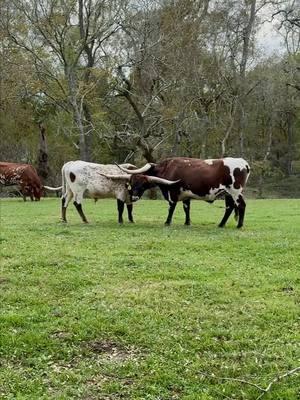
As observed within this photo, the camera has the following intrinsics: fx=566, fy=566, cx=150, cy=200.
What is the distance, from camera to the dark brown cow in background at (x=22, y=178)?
2781cm

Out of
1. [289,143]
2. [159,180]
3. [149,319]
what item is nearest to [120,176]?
[159,180]

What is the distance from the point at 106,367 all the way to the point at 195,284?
9.08ft

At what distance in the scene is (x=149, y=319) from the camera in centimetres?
663

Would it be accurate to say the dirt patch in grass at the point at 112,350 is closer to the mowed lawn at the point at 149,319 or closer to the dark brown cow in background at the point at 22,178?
the mowed lawn at the point at 149,319

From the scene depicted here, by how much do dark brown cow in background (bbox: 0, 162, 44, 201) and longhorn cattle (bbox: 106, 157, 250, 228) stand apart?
13342 millimetres

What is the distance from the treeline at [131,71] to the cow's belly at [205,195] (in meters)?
17.1

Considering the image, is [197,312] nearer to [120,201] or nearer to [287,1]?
[120,201]

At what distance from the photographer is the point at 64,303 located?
722 cm

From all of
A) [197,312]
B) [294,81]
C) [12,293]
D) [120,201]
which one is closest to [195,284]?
[197,312]

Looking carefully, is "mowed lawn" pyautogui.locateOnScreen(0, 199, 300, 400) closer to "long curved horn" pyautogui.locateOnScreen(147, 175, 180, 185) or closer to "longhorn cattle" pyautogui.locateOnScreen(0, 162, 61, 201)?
"long curved horn" pyautogui.locateOnScreen(147, 175, 180, 185)

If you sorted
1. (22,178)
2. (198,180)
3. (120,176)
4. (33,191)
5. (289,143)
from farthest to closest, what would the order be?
(289,143) → (33,191) → (22,178) → (120,176) → (198,180)

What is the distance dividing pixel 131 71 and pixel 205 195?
21290 mm

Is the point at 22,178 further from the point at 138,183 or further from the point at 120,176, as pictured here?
the point at 138,183

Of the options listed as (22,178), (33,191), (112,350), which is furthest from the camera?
(33,191)
